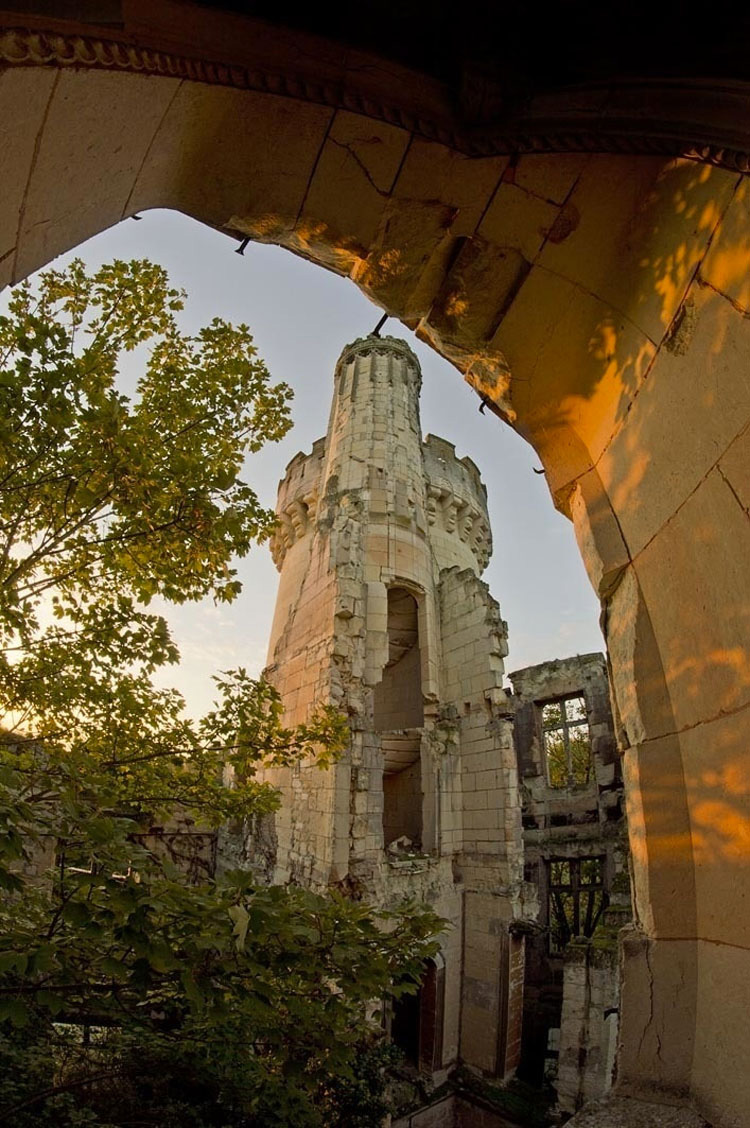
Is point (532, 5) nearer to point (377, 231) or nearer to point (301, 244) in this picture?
point (377, 231)

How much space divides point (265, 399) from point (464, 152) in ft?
13.5

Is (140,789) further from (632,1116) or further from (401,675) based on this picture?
(401,675)

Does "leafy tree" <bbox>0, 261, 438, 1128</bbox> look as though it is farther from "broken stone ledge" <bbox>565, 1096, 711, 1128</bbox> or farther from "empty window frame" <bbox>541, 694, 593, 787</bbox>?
"empty window frame" <bbox>541, 694, 593, 787</bbox>

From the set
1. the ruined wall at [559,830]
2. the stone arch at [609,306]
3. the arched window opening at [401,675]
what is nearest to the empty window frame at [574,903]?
the ruined wall at [559,830]

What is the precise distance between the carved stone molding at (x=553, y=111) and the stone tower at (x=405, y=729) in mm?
9552

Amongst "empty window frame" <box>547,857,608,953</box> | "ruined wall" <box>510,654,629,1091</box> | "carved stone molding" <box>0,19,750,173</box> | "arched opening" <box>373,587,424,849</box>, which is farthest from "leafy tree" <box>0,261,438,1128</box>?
"empty window frame" <box>547,857,608,953</box>

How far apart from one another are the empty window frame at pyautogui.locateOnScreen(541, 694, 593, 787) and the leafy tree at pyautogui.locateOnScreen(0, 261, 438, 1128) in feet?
44.1

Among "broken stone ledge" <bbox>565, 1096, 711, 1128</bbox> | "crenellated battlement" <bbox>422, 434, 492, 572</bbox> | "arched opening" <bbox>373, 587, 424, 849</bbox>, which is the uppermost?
"crenellated battlement" <bbox>422, 434, 492, 572</bbox>

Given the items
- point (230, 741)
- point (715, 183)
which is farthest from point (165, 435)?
point (715, 183)

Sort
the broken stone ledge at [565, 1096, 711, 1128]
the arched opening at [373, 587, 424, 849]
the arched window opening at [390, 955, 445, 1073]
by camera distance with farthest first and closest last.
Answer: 1. the arched opening at [373, 587, 424, 849]
2. the arched window opening at [390, 955, 445, 1073]
3. the broken stone ledge at [565, 1096, 711, 1128]

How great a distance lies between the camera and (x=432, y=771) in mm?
12688

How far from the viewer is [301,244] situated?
102 inches

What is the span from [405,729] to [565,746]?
776 centimetres

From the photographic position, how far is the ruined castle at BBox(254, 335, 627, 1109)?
10500 millimetres
